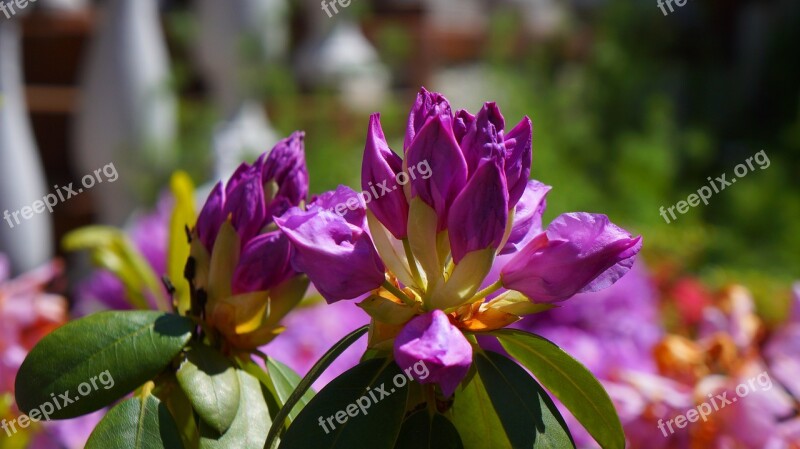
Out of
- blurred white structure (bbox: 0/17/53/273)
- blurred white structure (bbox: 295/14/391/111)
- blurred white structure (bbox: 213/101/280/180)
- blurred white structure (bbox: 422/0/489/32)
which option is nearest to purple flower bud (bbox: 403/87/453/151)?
blurred white structure (bbox: 213/101/280/180)

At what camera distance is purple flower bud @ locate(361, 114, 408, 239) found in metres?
0.47

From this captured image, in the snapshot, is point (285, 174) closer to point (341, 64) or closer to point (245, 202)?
point (245, 202)

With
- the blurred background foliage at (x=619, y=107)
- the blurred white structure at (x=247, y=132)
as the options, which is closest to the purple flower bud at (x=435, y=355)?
the blurred background foliage at (x=619, y=107)

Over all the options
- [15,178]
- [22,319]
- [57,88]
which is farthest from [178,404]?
[57,88]

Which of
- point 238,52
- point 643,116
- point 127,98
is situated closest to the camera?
point 127,98

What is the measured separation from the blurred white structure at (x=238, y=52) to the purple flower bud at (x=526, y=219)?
6.03 ft

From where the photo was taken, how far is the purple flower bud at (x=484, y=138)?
0.44m

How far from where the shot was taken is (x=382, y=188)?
47 cm

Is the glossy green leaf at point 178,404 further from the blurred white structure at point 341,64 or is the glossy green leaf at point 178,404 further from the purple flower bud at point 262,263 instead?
the blurred white structure at point 341,64

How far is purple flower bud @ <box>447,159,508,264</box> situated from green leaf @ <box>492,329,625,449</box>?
54 millimetres

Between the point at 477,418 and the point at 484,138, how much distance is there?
0.48 feet

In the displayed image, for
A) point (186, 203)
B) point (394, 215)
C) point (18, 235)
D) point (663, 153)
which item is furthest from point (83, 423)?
point (663, 153)

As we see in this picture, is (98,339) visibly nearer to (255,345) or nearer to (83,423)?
(255,345)

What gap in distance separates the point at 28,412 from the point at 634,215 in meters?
3.08
